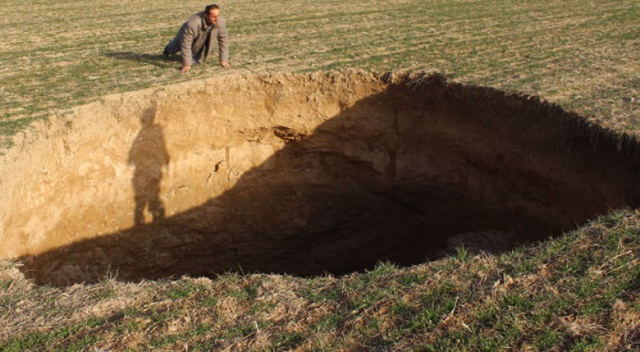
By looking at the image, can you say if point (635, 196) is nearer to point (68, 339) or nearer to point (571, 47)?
point (571, 47)

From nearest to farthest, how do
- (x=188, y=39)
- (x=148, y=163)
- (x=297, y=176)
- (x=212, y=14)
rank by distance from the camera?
(x=148, y=163), (x=212, y=14), (x=188, y=39), (x=297, y=176)

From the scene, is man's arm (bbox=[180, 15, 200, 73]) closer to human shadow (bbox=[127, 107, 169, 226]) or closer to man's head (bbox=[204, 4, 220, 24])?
man's head (bbox=[204, 4, 220, 24])

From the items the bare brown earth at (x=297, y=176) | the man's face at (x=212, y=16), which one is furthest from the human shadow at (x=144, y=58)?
the bare brown earth at (x=297, y=176)

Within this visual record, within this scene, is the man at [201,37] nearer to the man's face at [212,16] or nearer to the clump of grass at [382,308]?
the man's face at [212,16]

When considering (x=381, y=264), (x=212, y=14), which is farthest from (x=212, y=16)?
(x=381, y=264)

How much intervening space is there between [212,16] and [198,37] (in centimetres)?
70

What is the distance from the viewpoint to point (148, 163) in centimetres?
950

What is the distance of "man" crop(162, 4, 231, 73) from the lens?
402 inches

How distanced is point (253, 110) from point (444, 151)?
302 centimetres

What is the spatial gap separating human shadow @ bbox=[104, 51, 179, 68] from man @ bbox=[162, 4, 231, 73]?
1.37 ft

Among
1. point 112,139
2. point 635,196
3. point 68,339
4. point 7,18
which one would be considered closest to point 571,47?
point 635,196

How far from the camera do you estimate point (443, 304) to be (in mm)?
5023

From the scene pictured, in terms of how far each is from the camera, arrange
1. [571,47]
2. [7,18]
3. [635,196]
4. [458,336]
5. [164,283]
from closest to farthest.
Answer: [458,336] → [164,283] → [635,196] → [571,47] → [7,18]

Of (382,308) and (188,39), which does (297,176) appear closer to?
(188,39)
